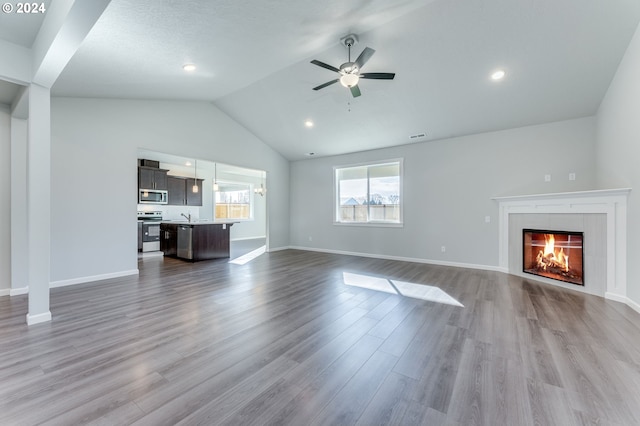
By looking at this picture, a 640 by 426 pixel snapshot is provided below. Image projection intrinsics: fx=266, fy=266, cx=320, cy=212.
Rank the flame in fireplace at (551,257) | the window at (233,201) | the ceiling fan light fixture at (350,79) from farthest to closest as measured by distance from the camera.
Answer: the window at (233,201), the flame in fireplace at (551,257), the ceiling fan light fixture at (350,79)

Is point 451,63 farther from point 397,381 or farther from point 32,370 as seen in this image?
point 32,370

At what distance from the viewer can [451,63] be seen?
384cm

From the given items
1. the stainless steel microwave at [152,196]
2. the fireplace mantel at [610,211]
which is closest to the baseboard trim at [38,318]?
the stainless steel microwave at [152,196]

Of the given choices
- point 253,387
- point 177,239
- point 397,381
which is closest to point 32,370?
point 253,387

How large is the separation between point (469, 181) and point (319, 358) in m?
4.98

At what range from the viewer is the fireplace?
410cm

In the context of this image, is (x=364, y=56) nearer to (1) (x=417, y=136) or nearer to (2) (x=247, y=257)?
(1) (x=417, y=136)

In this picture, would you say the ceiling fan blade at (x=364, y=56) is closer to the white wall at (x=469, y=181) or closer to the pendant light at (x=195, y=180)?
the white wall at (x=469, y=181)

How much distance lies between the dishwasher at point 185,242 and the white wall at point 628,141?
745 centimetres

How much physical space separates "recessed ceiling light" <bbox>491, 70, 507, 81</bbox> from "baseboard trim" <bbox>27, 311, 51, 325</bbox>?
20.8 feet

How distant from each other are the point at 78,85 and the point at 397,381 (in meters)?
5.27

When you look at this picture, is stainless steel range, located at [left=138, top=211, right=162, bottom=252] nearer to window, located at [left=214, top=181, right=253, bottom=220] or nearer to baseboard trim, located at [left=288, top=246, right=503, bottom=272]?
window, located at [left=214, top=181, right=253, bottom=220]

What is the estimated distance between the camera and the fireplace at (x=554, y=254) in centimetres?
410

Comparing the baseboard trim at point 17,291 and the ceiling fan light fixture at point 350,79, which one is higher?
the ceiling fan light fixture at point 350,79
